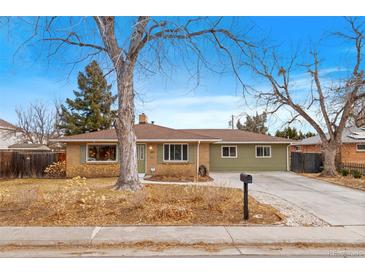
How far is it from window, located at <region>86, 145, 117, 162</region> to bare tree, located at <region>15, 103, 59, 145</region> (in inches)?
595

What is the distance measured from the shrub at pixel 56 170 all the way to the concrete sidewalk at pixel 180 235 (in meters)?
11.1

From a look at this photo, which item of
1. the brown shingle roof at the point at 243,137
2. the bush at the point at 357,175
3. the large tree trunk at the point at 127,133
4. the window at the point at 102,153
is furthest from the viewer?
the brown shingle roof at the point at 243,137

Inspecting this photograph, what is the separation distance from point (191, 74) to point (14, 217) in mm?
5495

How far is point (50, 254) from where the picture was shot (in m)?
3.94

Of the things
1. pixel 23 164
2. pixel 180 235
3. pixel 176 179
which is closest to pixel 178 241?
pixel 180 235

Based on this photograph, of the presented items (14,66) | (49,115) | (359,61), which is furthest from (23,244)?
(49,115)

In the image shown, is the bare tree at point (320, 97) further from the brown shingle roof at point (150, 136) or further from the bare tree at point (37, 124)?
the bare tree at point (37, 124)

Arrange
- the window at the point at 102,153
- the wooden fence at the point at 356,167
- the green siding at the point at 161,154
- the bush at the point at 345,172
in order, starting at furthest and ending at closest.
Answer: the green siding at the point at 161,154 → the window at the point at 102,153 → the bush at the point at 345,172 → the wooden fence at the point at 356,167

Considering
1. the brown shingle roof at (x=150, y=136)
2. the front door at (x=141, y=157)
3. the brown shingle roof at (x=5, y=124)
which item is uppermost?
the brown shingle roof at (x=5, y=124)

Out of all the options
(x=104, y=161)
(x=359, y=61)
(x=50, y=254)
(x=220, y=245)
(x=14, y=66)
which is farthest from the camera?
(x=104, y=161)

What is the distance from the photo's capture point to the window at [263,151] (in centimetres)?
1880

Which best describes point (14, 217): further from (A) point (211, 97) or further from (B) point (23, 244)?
(A) point (211, 97)

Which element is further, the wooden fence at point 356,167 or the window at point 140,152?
the window at point 140,152

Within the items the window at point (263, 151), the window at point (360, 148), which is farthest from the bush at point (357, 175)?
the window at point (360, 148)
